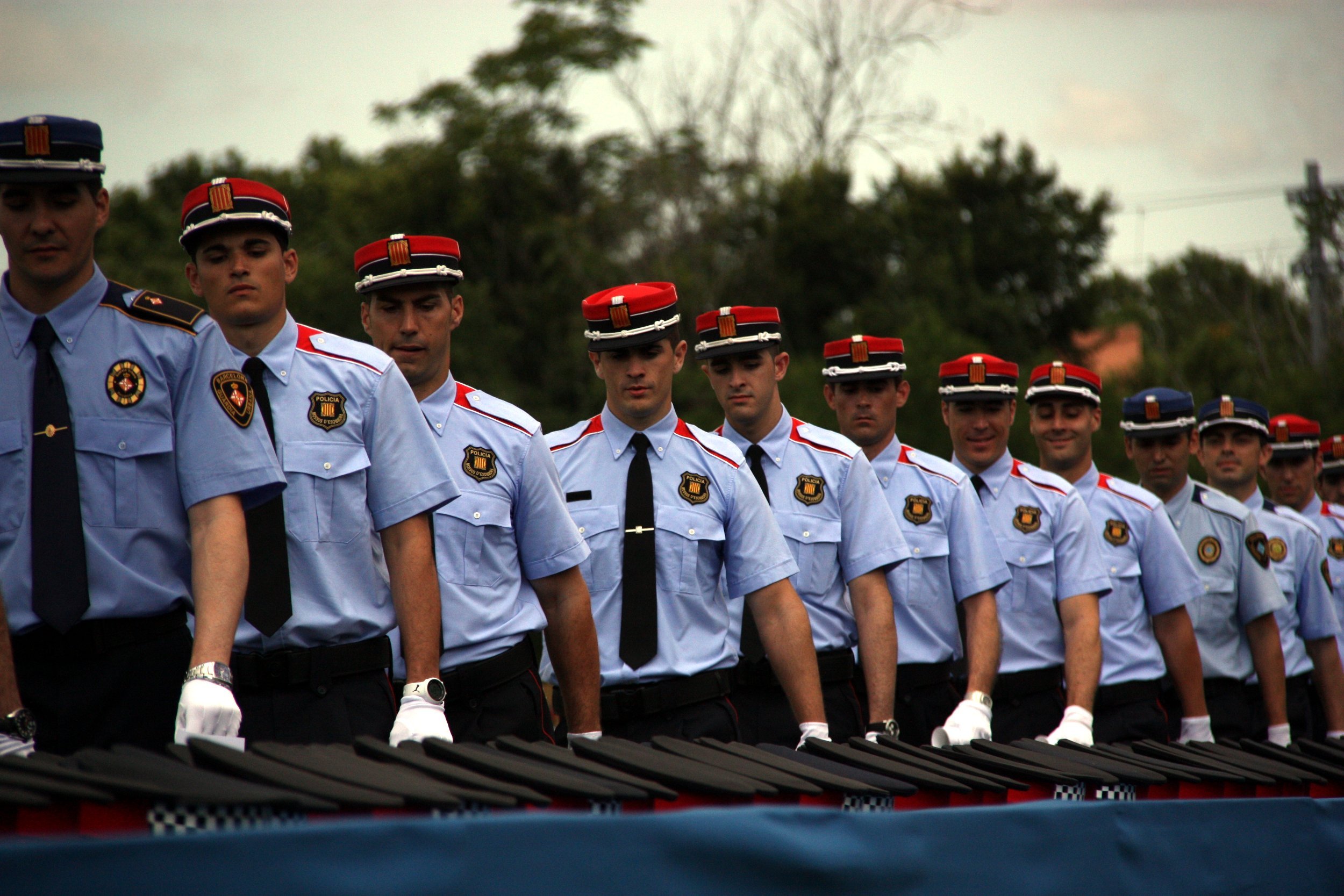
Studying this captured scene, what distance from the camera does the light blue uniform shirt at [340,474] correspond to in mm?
3852

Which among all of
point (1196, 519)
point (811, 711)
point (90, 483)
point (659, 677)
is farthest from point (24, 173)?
point (1196, 519)

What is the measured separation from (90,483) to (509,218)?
71.8 feet

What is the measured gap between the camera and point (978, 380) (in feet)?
23.4

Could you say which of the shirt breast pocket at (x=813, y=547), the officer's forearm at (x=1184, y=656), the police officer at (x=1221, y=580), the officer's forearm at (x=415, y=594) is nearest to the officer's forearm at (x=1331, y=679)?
the police officer at (x=1221, y=580)

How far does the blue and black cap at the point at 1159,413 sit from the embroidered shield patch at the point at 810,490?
9.45 ft

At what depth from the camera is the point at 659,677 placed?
5.01 metres

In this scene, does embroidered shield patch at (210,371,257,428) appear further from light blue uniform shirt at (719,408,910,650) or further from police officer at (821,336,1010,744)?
police officer at (821,336,1010,744)

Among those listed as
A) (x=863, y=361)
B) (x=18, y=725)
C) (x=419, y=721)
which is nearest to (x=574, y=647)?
(x=419, y=721)

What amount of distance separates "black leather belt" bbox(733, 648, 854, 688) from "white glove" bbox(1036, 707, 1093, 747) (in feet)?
3.32

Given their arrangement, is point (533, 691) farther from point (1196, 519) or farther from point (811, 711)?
point (1196, 519)

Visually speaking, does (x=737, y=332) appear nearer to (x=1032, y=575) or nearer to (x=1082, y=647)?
(x=1032, y=575)

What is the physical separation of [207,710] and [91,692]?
16.5 inches

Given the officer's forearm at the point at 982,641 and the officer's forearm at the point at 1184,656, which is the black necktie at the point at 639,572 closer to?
the officer's forearm at the point at 982,641

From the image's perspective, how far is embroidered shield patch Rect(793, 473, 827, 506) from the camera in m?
5.96
